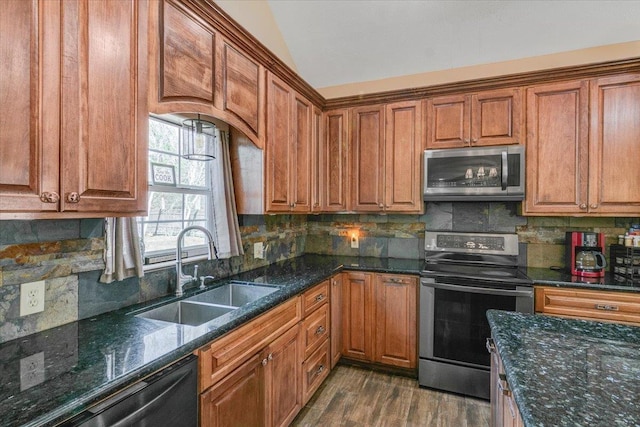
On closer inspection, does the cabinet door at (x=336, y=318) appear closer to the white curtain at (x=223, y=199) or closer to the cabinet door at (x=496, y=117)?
the white curtain at (x=223, y=199)

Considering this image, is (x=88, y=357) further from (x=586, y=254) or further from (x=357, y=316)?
(x=586, y=254)

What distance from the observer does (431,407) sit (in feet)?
8.11

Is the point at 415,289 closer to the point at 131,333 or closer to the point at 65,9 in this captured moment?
the point at 131,333

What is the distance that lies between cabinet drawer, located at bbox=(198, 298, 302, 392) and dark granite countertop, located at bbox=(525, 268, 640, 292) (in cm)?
187

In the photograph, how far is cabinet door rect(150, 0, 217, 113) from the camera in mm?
1451

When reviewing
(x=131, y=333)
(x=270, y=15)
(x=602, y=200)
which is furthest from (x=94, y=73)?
(x=602, y=200)

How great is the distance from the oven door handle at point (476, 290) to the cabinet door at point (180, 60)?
2065 mm

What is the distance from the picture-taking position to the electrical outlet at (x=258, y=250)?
2784 mm

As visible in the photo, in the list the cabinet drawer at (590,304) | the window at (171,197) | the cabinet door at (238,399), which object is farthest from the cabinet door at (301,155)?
the cabinet drawer at (590,304)

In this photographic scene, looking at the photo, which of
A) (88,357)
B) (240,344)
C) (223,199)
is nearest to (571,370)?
(240,344)

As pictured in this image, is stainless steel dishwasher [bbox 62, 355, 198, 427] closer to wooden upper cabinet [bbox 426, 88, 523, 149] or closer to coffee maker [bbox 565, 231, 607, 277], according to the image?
wooden upper cabinet [bbox 426, 88, 523, 149]

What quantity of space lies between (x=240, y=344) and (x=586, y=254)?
270cm

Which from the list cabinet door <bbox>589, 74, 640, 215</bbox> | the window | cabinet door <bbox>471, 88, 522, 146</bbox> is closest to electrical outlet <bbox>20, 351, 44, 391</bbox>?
the window

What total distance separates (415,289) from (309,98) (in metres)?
1.92
